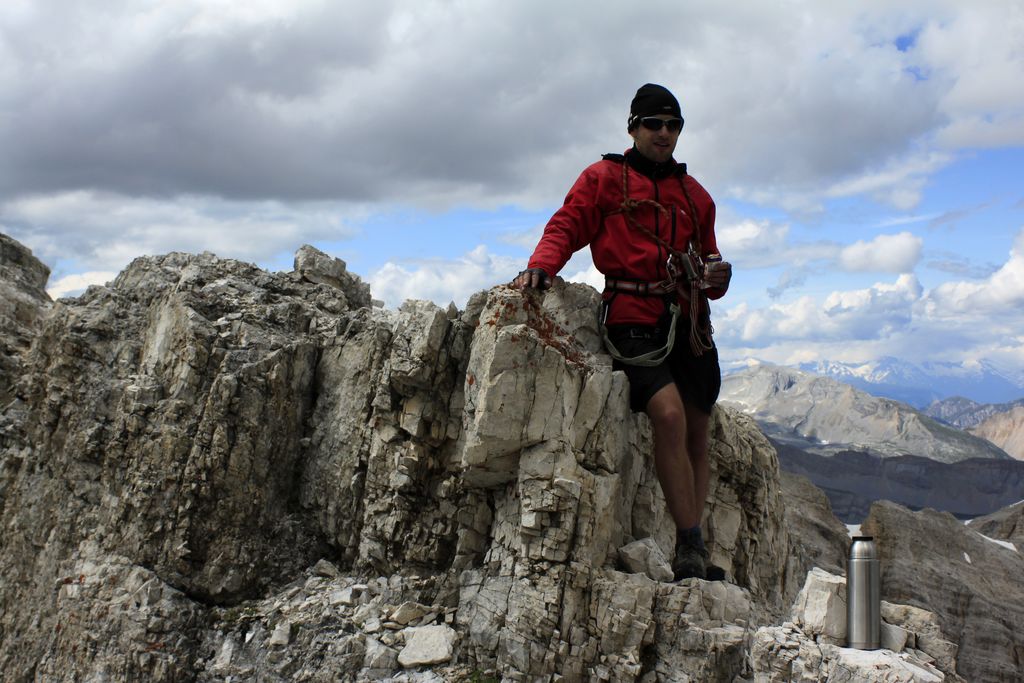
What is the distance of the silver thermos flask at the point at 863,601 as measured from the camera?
8.07 meters

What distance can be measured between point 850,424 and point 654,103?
14338 cm

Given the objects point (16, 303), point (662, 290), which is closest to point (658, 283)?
point (662, 290)

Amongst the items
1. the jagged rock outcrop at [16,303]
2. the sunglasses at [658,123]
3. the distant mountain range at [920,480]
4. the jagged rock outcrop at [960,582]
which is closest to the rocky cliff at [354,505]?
the jagged rock outcrop at [16,303]

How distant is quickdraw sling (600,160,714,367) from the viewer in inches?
388

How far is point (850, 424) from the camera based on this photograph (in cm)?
14150

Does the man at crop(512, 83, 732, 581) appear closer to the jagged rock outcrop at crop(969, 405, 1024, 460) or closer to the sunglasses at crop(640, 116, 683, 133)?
the sunglasses at crop(640, 116, 683, 133)

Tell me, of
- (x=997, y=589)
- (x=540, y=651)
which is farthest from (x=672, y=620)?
(x=997, y=589)

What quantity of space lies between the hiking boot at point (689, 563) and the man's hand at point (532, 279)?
341 cm

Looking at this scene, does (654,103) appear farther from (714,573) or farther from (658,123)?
(714,573)

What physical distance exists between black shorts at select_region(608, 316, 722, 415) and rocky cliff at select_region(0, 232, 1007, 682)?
34cm

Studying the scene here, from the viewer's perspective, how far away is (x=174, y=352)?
11852 mm

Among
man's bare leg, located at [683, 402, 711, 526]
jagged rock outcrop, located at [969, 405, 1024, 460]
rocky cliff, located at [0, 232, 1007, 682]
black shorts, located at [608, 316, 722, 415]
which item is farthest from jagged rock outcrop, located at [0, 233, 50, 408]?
jagged rock outcrop, located at [969, 405, 1024, 460]

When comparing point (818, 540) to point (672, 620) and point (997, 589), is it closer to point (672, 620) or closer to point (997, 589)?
point (997, 589)

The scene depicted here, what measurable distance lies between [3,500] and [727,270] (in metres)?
11.2
